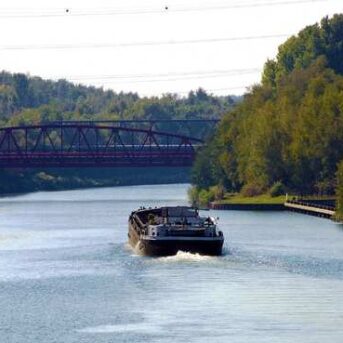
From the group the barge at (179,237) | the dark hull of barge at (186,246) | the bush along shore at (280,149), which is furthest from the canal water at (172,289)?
the bush along shore at (280,149)

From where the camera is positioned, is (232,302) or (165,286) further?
(165,286)

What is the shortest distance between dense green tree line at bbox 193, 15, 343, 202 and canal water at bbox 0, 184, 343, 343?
33.0 meters

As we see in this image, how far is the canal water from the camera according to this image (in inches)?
3142

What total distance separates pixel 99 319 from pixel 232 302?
6813 mm

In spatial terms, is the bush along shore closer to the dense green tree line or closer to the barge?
the dense green tree line

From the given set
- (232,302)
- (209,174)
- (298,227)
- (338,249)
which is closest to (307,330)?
(232,302)

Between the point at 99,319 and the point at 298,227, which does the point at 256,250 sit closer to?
the point at 298,227

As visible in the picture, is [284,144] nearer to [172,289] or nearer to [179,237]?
[179,237]

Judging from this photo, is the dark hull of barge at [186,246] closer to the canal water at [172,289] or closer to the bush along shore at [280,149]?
the canal water at [172,289]

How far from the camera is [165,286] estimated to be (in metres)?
94.2

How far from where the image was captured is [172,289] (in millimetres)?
92688

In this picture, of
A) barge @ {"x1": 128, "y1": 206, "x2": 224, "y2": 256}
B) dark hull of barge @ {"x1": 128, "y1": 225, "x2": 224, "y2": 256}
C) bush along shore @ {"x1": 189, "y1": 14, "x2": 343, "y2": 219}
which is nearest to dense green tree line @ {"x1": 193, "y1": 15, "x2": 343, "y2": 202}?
bush along shore @ {"x1": 189, "y1": 14, "x2": 343, "y2": 219}

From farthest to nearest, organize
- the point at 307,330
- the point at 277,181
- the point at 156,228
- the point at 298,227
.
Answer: the point at 277,181 < the point at 298,227 < the point at 156,228 < the point at 307,330

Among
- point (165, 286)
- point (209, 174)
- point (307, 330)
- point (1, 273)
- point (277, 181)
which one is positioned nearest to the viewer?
point (307, 330)
